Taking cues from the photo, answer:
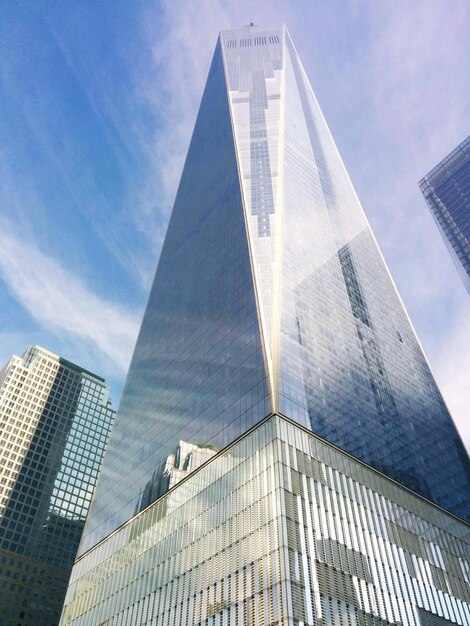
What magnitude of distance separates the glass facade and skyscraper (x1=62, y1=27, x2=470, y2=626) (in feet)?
1.12

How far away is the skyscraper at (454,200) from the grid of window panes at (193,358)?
89738mm

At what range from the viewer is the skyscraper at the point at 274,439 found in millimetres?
48022

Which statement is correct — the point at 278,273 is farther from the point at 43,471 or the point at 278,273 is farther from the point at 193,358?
the point at 43,471

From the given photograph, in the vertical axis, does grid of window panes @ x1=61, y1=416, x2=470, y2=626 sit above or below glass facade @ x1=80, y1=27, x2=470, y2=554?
below

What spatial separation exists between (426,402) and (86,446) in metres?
113

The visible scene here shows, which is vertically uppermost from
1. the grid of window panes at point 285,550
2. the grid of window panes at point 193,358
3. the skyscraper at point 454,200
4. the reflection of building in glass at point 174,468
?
the skyscraper at point 454,200

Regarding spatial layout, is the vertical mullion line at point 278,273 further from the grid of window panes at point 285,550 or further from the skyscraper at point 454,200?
the skyscraper at point 454,200

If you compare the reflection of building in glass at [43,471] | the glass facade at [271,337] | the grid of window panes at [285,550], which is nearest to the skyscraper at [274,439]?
the grid of window panes at [285,550]

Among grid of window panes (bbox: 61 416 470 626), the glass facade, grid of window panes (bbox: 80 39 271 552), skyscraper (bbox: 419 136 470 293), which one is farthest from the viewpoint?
skyscraper (bbox: 419 136 470 293)

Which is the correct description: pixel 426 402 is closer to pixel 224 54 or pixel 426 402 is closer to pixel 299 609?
pixel 299 609

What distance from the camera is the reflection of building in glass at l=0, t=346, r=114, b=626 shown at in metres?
130

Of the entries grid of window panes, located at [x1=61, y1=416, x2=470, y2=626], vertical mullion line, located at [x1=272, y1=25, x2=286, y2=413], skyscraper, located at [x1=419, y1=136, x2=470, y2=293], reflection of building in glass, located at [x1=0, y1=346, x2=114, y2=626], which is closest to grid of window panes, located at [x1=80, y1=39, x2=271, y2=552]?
vertical mullion line, located at [x1=272, y1=25, x2=286, y2=413]

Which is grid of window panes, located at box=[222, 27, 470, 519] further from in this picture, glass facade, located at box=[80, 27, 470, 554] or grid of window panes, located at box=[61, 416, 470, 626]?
grid of window panes, located at box=[61, 416, 470, 626]

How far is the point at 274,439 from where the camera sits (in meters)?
52.7
